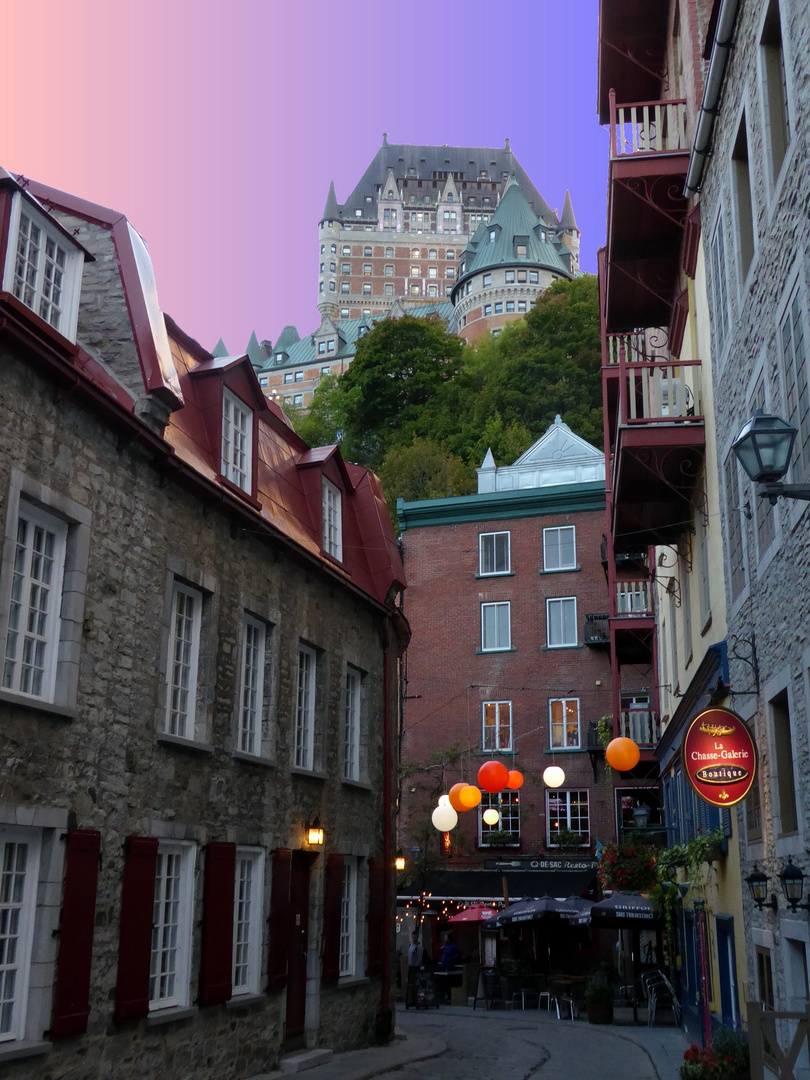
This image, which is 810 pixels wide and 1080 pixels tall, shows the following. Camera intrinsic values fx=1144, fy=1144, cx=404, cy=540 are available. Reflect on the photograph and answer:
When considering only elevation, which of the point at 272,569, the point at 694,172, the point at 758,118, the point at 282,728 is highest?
the point at 694,172

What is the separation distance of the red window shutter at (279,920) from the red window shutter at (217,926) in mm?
1339

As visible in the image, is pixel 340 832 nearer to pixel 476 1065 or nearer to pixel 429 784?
pixel 476 1065

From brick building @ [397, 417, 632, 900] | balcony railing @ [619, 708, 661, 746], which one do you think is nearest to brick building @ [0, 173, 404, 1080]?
balcony railing @ [619, 708, 661, 746]

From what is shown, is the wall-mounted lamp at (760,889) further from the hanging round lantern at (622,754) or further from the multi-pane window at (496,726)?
the multi-pane window at (496,726)

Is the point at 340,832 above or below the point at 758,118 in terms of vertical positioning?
below

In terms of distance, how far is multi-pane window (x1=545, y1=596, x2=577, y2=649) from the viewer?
1315 inches

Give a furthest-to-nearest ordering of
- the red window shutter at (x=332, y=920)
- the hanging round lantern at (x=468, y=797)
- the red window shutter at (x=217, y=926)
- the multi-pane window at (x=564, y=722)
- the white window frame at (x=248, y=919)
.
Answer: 1. the multi-pane window at (x=564, y=722)
2. the hanging round lantern at (x=468, y=797)
3. the red window shutter at (x=332, y=920)
4. the white window frame at (x=248, y=919)
5. the red window shutter at (x=217, y=926)

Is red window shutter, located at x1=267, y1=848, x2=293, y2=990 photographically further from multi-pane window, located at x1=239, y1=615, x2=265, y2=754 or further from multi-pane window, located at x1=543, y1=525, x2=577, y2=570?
multi-pane window, located at x1=543, y1=525, x2=577, y2=570

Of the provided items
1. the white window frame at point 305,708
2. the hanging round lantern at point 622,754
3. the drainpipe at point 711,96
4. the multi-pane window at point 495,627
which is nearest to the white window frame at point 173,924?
the white window frame at point 305,708

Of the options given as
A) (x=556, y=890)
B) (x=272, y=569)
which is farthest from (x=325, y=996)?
(x=556, y=890)

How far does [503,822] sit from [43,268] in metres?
24.6

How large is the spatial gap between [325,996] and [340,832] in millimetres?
2289

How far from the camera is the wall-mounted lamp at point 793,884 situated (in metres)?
9.24

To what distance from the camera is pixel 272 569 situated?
1521 centimetres
